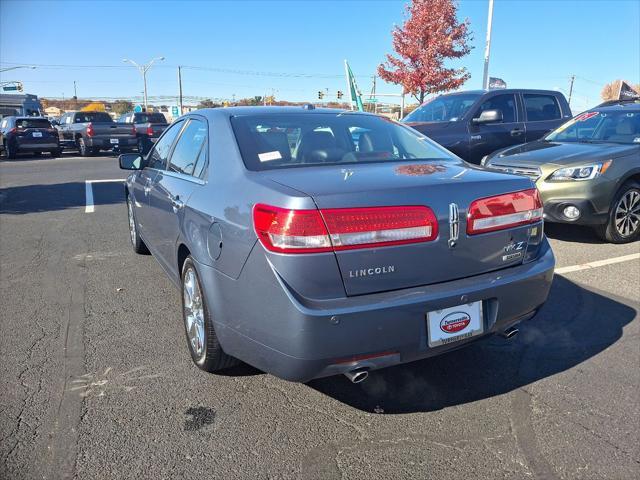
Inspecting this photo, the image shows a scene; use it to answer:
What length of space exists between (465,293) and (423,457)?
791 millimetres

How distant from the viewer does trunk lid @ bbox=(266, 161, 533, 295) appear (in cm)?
229

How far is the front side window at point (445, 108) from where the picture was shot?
28.7 ft

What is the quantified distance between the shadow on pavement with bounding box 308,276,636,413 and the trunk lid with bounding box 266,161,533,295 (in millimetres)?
637

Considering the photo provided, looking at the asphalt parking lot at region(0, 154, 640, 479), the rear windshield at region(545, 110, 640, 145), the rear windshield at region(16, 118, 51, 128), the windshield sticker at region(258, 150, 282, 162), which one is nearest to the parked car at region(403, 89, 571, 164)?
the rear windshield at region(545, 110, 640, 145)

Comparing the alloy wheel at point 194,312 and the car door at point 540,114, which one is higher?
the car door at point 540,114

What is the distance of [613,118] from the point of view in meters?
6.87

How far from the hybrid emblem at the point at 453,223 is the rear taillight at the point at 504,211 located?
0.07m

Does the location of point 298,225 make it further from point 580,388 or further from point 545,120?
point 545,120

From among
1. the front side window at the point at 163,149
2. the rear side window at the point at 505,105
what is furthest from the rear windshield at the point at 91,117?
the front side window at the point at 163,149

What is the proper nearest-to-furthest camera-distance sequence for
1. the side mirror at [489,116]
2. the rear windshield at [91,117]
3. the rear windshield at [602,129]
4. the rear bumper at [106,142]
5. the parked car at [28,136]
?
the rear windshield at [602,129]
the side mirror at [489,116]
the parked car at [28,136]
the rear bumper at [106,142]
the rear windshield at [91,117]

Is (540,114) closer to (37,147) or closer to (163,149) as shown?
(163,149)

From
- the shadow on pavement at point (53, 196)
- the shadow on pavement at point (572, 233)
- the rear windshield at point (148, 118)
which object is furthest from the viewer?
the rear windshield at point (148, 118)

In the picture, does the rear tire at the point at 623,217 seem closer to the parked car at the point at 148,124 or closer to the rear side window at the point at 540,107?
the rear side window at the point at 540,107

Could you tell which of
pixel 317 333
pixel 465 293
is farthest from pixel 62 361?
pixel 465 293
